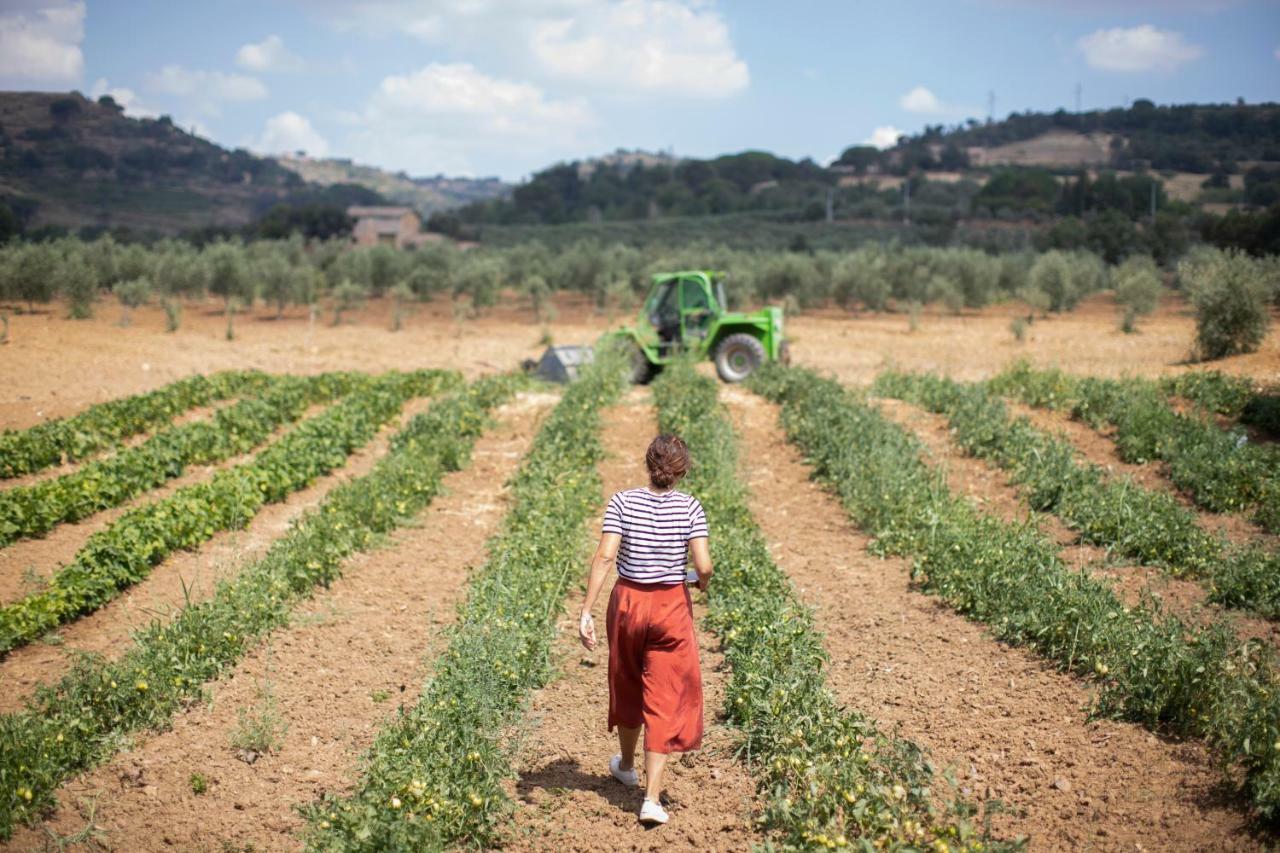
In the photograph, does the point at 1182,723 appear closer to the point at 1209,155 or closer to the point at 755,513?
the point at 755,513

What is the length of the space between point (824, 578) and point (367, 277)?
30900 mm

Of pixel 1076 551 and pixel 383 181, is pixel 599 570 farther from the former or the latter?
pixel 383 181

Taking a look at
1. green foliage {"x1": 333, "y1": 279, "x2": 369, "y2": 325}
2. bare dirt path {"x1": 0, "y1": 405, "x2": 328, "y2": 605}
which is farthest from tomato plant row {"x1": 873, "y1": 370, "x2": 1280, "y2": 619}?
green foliage {"x1": 333, "y1": 279, "x2": 369, "y2": 325}

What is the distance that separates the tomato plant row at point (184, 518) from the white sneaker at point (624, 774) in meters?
4.18

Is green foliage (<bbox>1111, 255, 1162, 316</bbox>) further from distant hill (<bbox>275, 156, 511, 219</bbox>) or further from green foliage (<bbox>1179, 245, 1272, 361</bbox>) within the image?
distant hill (<bbox>275, 156, 511, 219</bbox>)

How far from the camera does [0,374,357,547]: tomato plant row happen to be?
8836 mm

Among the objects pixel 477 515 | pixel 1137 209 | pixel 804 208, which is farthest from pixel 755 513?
pixel 804 208

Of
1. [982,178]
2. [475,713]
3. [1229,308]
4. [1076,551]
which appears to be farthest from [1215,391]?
[982,178]

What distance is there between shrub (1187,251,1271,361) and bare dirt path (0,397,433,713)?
1506 cm

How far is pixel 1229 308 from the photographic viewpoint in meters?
17.2

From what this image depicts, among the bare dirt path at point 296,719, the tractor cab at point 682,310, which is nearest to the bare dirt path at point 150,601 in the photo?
the bare dirt path at point 296,719

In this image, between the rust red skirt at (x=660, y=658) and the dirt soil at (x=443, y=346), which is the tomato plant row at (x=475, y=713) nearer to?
the rust red skirt at (x=660, y=658)

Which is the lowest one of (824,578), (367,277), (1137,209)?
(824,578)

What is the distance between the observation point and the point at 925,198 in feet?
228
